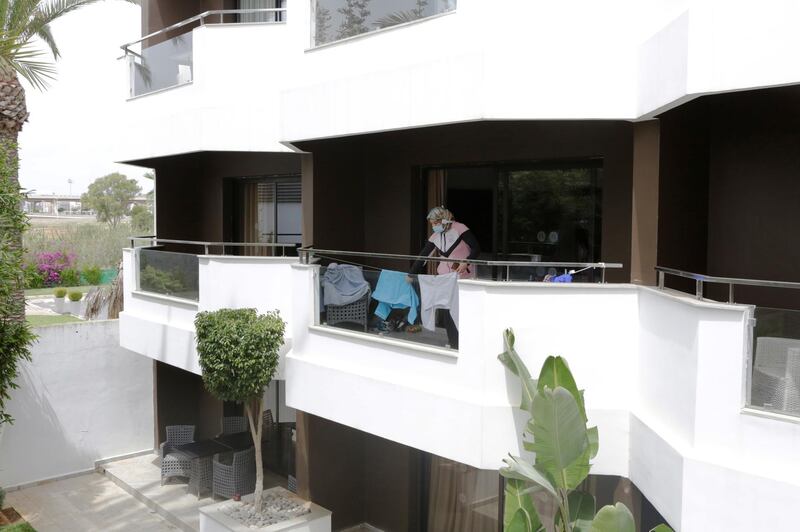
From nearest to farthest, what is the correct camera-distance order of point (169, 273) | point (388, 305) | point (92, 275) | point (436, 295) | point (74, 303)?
point (436, 295)
point (388, 305)
point (169, 273)
point (74, 303)
point (92, 275)

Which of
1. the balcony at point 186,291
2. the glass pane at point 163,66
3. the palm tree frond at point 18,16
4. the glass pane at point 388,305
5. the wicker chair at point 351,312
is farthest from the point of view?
the palm tree frond at point 18,16

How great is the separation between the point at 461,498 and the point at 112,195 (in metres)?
93.1

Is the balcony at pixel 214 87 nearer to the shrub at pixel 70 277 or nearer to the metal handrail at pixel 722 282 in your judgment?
the metal handrail at pixel 722 282

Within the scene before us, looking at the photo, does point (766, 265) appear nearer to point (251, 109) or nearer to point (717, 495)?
point (717, 495)

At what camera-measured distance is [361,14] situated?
1019 centimetres

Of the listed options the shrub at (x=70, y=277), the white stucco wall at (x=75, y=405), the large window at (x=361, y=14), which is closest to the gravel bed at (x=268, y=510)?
the white stucco wall at (x=75, y=405)

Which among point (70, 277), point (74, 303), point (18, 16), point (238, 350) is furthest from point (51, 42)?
point (70, 277)

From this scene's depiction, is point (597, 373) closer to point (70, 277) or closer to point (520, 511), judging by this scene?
point (520, 511)

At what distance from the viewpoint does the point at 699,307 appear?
6.50 m

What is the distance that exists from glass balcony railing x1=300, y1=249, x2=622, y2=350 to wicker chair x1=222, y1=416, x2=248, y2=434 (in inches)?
259

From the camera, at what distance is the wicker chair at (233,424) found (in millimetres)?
15969

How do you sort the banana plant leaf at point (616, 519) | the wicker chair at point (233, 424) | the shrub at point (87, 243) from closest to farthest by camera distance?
the banana plant leaf at point (616, 519) < the wicker chair at point (233, 424) < the shrub at point (87, 243)

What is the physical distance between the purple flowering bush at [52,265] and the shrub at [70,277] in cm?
27

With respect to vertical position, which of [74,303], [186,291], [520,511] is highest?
[186,291]
